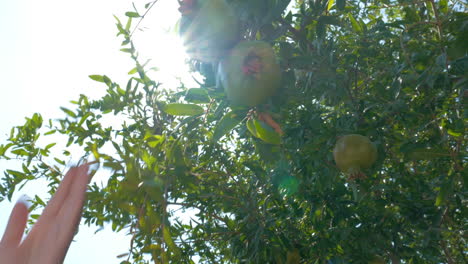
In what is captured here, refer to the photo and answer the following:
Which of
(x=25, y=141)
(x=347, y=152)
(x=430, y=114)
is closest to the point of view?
(x=347, y=152)

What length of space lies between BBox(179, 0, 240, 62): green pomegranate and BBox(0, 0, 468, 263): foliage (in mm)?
76

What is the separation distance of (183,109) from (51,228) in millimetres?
Answer: 531

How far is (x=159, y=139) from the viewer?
114 cm

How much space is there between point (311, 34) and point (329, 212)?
1066mm

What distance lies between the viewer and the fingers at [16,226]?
95cm

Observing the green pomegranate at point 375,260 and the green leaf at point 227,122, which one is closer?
the green leaf at point 227,122

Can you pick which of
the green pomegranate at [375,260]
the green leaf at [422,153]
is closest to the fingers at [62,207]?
the green leaf at [422,153]

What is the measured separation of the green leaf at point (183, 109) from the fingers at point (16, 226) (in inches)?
20.5

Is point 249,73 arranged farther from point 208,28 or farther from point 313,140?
point 313,140

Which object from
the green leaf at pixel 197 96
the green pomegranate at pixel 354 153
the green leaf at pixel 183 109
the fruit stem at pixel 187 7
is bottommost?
the green pomegranate at pixel 354 153

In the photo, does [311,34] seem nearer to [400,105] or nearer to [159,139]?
[400,105]

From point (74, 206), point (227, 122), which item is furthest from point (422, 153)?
point (74, 206)

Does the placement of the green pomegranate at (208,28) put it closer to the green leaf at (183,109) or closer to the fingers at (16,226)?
the green leaf at (183,109)

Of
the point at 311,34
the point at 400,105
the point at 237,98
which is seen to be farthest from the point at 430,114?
the point at 237,98
